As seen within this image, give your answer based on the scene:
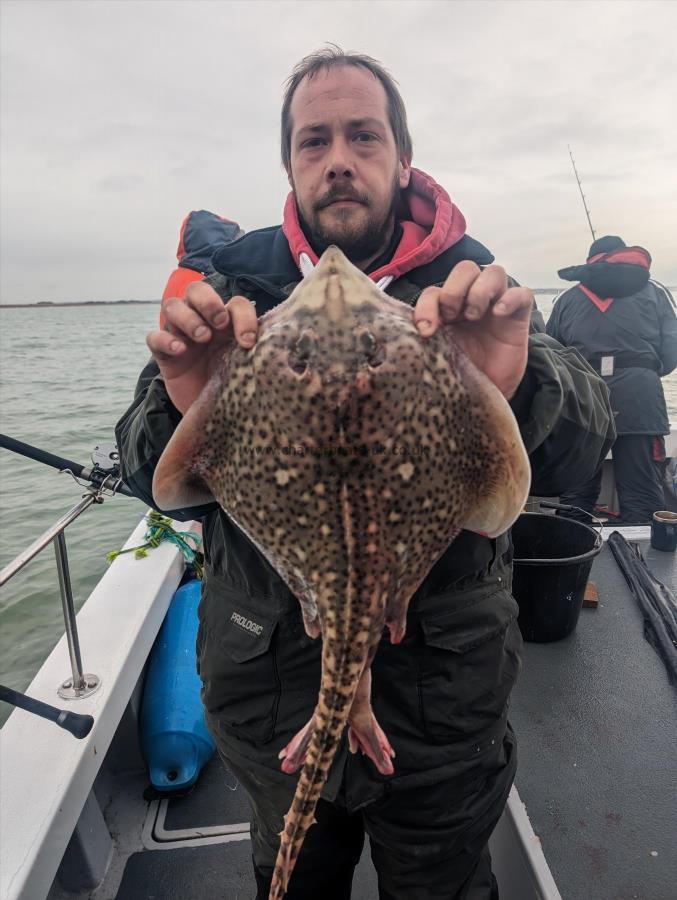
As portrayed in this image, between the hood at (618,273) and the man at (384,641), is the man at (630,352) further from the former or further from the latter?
the man at (384,641)

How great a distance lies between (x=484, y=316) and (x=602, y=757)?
302 cm

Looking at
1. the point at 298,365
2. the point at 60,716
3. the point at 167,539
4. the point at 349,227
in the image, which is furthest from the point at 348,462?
the point at 167,539

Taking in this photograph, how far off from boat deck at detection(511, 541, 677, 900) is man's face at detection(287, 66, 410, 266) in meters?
3.09

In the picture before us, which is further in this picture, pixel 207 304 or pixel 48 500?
pixel 48 500

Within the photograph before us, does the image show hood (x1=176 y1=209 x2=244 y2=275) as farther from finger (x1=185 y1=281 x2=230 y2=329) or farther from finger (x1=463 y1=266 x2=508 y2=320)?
finger (x1=463 y1=266 x2=508 y2=320)

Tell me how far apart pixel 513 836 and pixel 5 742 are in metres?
2.77

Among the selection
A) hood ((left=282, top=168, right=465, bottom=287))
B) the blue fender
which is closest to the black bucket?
hood ((left=282, top=168, right=465, bottom=287))

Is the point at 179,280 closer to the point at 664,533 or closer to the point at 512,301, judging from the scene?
the point at 512,301

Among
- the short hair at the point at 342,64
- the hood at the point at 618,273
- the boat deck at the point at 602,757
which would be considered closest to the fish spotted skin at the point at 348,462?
the short hair at the point at 342,64

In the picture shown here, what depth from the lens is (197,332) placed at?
68.2 inches

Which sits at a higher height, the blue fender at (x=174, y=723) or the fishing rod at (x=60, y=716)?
the fishing rod at (x=60, y=716)

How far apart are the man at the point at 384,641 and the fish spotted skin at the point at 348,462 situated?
0.26 m

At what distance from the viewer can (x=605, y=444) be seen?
2.31 meters

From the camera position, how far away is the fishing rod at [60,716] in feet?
10.1
